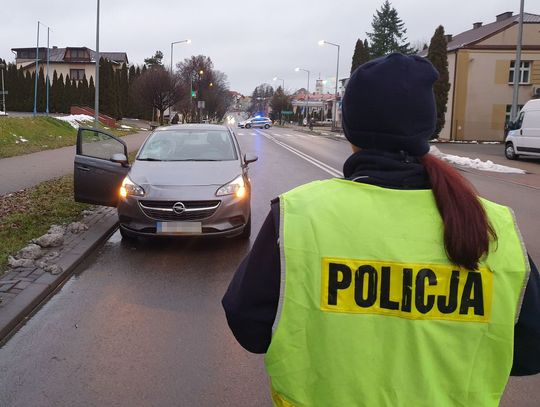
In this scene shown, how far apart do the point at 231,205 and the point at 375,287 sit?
5.58 m

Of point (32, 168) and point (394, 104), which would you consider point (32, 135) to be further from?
point (394, 104)

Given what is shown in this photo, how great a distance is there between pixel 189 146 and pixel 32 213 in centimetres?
258

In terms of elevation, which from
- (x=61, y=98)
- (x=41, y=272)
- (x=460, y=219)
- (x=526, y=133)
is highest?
(x=61, y=98)

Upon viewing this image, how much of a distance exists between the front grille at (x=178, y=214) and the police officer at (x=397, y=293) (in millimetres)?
5418

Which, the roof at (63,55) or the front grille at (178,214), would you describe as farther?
the roof at (63,55)

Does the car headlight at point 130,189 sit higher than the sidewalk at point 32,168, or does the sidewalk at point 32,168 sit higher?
the car headlight at point 130,189

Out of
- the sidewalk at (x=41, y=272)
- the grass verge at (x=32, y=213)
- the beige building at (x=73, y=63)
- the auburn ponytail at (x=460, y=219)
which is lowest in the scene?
the sidewalk at (x=41, y=272)

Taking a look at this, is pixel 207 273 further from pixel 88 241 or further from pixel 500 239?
pixel 500 239

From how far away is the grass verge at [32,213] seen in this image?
680 centimetres

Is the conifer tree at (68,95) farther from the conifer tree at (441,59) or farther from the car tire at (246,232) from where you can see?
the car tire at (246,232)

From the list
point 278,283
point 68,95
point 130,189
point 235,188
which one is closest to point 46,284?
point 130,189

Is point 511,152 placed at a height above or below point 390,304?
above

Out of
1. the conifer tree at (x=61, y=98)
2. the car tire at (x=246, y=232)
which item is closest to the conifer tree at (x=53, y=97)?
the conifer tree at (x=61, y=98)

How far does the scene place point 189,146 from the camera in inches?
335
